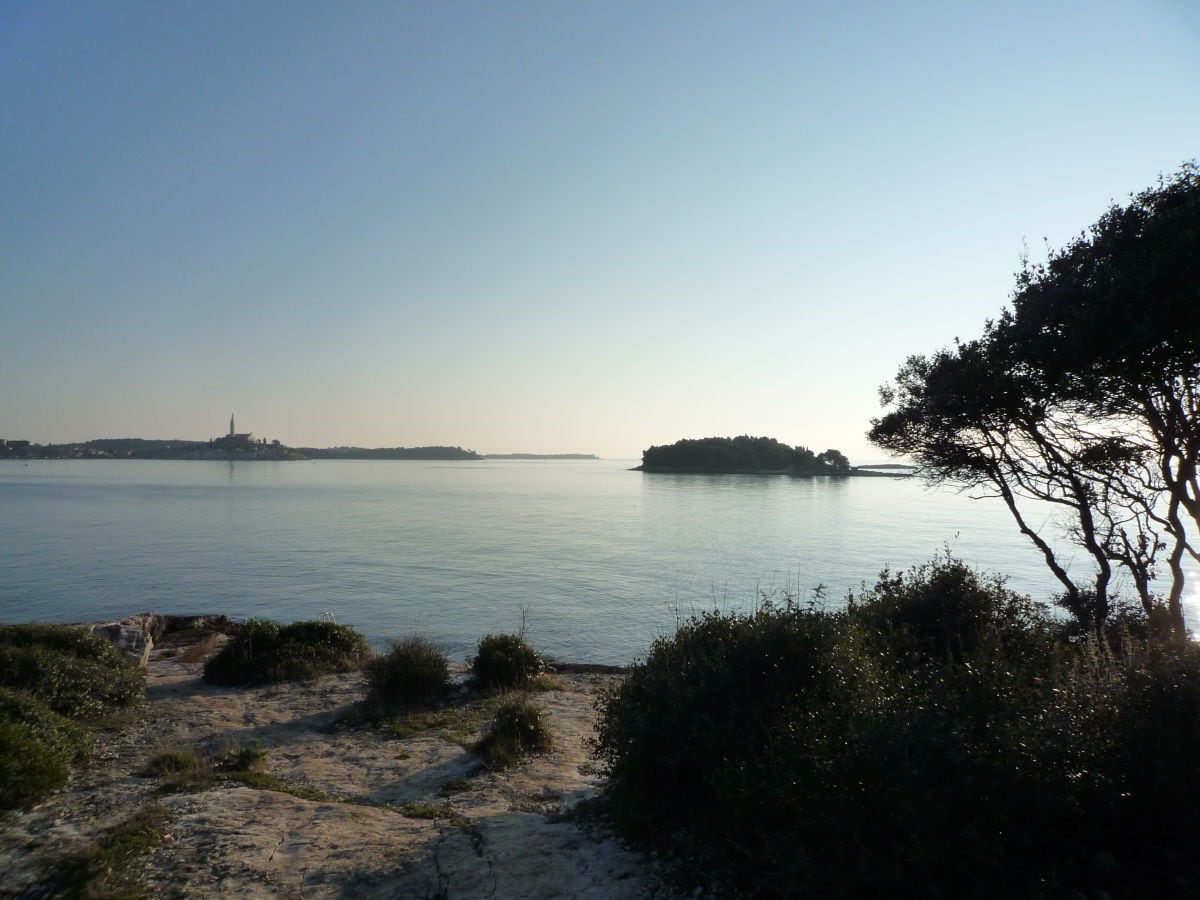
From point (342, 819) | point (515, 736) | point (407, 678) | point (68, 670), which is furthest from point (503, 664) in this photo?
point (342, 819)

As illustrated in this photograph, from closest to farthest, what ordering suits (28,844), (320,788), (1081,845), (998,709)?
(1081,845) → (998,709) → (28,844) → (320,788)

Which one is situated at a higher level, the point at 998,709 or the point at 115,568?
the point at 998,709

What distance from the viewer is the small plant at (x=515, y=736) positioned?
10117mm

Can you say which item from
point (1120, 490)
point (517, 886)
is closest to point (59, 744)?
point (517, 886)

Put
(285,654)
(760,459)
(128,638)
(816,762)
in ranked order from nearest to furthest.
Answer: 1. (816,762)
2. (285,654)
3. (128,638)
4. (760,459)

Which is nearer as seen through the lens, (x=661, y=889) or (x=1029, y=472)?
(x=661, y=889)

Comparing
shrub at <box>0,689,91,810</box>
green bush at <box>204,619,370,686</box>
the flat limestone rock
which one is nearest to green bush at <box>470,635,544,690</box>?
the flat limestone rock

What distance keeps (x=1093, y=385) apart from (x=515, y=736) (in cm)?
1123

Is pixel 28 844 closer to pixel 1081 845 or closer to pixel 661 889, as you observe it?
pixel 661 889

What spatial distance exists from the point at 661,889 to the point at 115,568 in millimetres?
39414

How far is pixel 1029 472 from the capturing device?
50.1 ft

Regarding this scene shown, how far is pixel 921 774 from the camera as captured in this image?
172 inches

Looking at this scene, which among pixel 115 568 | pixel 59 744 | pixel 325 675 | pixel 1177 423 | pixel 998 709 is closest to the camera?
pixel 998 709

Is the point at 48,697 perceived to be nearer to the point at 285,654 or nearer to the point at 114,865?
the point at 285,654
